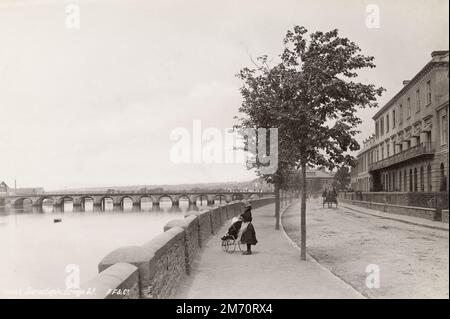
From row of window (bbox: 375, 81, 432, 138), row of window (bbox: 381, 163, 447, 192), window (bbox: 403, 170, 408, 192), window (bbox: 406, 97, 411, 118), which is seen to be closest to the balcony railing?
row of window (bbox: 381, 163, 447, 192)

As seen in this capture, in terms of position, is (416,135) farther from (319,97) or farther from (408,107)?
(319,97)

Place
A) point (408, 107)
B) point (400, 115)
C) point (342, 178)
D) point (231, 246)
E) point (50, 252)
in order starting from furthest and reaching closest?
point (342, 178)
point (400, 115)
point (408, 107)
point (50, 252)
point (231, 246)

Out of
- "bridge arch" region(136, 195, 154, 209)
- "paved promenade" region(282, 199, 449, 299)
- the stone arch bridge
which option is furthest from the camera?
"bridge arch" region(136, 195, 154, 209)

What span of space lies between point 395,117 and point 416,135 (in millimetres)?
9459

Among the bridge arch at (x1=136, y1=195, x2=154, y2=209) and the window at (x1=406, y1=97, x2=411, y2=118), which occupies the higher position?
the window at (x1=406, y1=97, x2=411, y2=118)

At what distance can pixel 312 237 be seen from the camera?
1791cm

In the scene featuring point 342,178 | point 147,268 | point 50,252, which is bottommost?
point 50,252

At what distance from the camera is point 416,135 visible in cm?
3438

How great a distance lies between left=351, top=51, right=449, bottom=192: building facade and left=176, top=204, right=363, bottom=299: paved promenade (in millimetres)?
7742

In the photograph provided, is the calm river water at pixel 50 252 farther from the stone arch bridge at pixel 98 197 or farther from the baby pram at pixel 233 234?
the stone arch bridge at pixel 98 197

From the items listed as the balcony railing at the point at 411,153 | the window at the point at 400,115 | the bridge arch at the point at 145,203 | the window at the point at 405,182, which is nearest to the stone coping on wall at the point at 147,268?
the balcony railing at the point at 411,153

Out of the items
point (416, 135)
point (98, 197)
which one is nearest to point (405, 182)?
point (416, 135)

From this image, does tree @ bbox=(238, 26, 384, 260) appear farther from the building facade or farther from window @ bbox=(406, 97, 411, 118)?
window @ bbox=(406, 97, 411, 118)

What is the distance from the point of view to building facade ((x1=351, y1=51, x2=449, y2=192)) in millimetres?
26938
